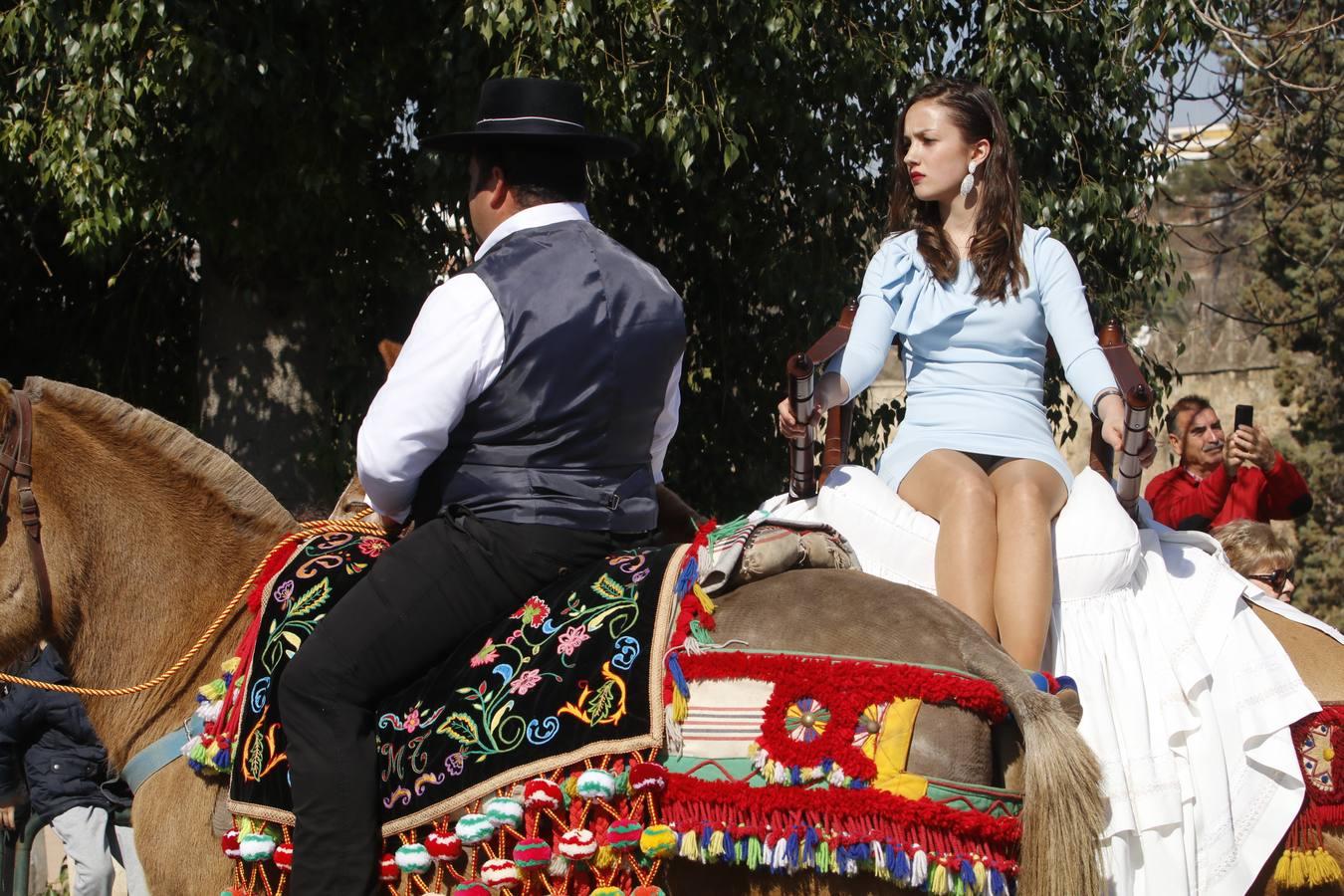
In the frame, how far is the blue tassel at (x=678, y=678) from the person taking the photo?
99.7 inches

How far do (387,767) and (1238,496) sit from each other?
4565 mm

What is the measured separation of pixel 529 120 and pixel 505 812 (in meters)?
1.44

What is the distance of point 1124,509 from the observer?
3330mm

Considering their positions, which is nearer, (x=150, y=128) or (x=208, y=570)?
(x=208, y=570)

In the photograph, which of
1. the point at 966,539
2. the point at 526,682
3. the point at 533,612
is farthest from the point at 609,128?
the point at 526,682

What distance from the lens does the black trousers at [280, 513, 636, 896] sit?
264cm

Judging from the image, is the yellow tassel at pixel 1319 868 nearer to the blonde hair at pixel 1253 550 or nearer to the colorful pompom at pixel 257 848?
the blonde hair at pixel 1253 550

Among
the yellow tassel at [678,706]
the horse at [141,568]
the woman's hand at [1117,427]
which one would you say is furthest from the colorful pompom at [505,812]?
the woman's hand at [1117,427]

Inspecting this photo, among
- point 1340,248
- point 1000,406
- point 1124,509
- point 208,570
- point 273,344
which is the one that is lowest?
point 208,570

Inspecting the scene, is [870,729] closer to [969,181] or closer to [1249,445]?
[969,181]

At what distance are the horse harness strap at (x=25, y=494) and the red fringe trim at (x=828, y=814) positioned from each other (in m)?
1.64

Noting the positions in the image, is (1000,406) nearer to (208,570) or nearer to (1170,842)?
(1170,842)

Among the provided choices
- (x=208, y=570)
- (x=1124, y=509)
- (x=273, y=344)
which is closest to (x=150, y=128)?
(x=273, y=344)

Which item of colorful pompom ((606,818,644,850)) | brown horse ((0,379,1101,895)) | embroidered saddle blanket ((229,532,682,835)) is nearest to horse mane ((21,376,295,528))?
brown horse ((0,379,1101,895))
